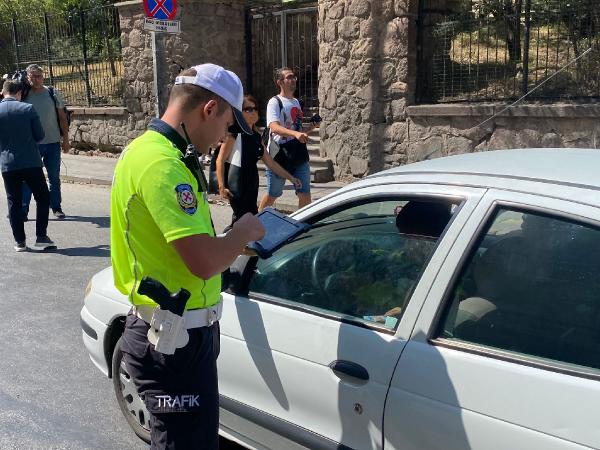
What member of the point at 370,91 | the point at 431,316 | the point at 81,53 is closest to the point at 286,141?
the point at 370,91

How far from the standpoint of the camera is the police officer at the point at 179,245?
2107mm

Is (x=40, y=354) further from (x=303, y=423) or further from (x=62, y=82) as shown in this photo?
(x=62, y=82)

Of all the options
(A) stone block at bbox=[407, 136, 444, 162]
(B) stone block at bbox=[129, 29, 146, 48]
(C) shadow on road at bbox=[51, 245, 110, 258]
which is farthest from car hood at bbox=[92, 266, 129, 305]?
(B) stone block at bbox=[129, 29, 146, 48]

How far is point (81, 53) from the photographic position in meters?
16.0

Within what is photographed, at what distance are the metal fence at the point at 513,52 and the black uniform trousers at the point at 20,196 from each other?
5673mm

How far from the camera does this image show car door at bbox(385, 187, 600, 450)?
75.8 inches

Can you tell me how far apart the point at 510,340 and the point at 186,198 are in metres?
1.12

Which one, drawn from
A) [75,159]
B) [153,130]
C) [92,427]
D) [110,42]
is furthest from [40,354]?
[110,42]

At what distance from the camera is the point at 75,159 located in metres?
14.9

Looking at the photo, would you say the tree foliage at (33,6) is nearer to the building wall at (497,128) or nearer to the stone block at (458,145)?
→ the building wall at (497,128)

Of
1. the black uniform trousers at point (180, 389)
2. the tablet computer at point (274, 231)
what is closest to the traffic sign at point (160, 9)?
the tablet computer at point (274, 231)

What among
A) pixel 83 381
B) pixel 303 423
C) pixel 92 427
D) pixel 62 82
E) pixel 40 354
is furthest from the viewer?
pixel 62 82

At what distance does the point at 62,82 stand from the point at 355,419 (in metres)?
16.2

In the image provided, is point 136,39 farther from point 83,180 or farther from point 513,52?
point 513,52
